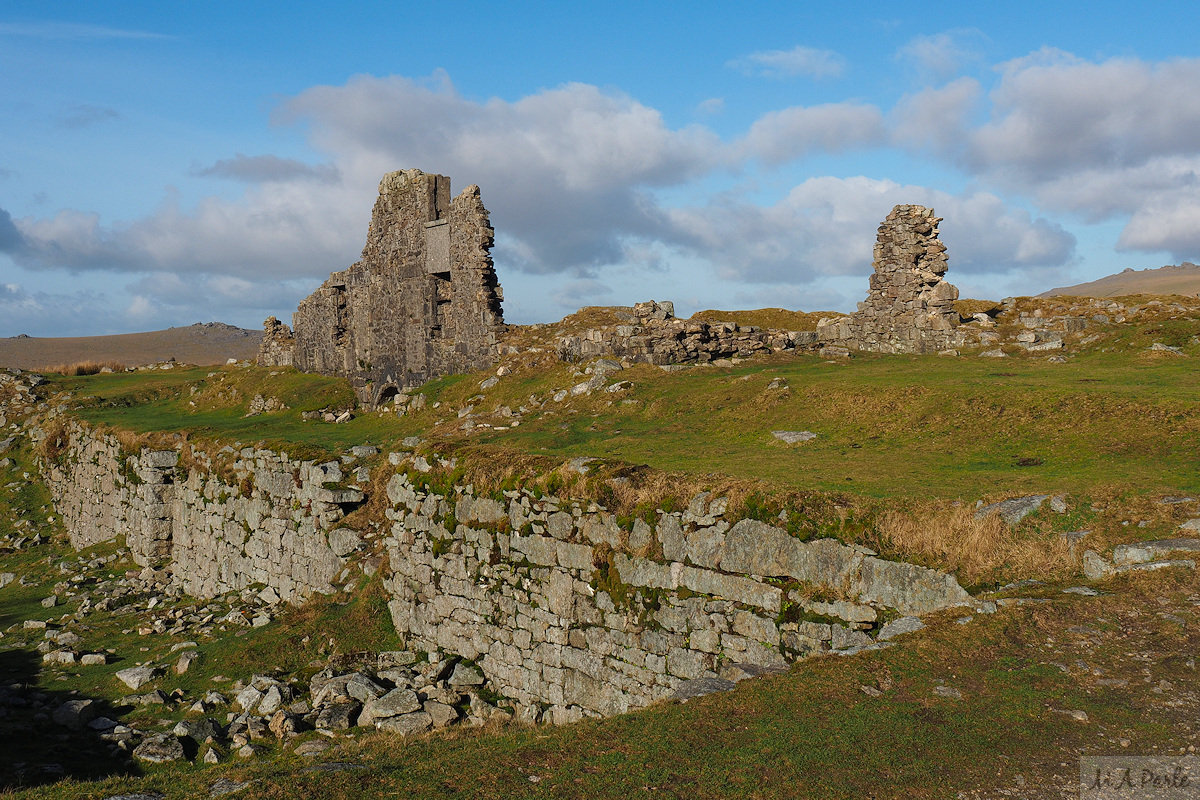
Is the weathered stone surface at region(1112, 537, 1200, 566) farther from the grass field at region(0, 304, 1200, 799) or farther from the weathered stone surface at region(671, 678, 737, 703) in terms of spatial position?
the weathered stone surface at region(671, 678, 737, 703)

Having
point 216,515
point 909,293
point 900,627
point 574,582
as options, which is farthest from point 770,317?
point 900,627

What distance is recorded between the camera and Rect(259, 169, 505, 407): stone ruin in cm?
2658

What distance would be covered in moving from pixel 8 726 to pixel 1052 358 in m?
22.5

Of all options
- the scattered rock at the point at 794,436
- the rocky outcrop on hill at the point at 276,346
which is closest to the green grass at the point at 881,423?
the scattered rock at the point at 794,436

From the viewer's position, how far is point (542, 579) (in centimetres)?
1292

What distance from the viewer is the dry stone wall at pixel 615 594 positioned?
9.59 metres

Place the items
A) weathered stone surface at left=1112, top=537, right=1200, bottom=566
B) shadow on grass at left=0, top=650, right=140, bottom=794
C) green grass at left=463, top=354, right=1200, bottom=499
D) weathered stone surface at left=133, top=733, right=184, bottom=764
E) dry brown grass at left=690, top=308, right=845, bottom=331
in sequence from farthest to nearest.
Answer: dry brown grass at left=690, top=308, right=845, bottom=331 → green grass at left=463, top=354, right=1200, bottom=499 → weathered stone surface at left=133, top=733, right=184, bottom=764 → shadow on grass at left=0, top=650, right=140, bottom=794 → weathered stone surface at left=1112, top=537, right=1200, bottom=566

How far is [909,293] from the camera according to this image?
2473cm

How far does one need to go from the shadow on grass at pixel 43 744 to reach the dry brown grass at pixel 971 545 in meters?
9.51

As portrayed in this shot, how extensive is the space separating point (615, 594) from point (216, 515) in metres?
14.0

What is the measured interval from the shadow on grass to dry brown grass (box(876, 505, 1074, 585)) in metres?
9.51

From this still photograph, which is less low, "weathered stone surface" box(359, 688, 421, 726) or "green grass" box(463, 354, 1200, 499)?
"green grass" box(463, 354, 1200, 499)

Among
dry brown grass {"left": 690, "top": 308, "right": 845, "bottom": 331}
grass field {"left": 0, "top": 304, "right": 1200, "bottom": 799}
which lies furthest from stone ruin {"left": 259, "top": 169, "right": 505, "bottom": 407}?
dry brown grass {"left": 690, "top": 308, "right": 845, "bottom": 331}

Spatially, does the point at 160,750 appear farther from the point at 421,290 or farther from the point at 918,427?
the point at 421,290
